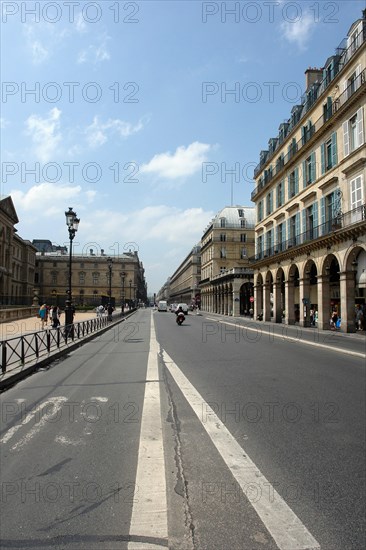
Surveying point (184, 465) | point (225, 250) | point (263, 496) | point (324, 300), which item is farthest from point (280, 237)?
point (225, 250)

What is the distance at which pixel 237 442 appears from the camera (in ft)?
15.9

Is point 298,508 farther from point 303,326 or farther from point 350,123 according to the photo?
point 303,326

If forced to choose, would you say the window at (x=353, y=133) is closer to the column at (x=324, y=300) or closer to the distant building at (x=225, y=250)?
the column at (x=324, y=300)

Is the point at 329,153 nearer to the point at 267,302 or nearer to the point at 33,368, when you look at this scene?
the point at 267,302

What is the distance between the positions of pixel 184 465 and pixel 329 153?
2714 cm

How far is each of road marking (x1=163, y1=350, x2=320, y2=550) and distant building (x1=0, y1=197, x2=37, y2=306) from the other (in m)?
58.7

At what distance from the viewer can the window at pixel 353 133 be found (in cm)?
2286

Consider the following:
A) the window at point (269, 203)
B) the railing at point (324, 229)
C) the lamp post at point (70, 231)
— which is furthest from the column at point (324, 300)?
the lamp post at point (70, 231)

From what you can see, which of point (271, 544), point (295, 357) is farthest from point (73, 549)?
point (295, 357)

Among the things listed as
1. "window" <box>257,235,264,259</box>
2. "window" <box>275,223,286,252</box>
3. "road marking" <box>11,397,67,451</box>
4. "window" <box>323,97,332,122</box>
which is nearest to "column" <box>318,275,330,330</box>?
"window" <box>275,223,286,252</box>

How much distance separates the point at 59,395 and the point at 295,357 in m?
8.05

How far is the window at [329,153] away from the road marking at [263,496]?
2460cm

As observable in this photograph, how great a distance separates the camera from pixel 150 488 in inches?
143

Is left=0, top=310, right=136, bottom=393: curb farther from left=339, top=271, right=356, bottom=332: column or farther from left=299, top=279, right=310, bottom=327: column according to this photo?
left=299, top=279, right=310, bottom=327: column
